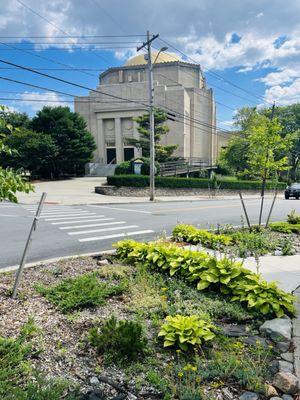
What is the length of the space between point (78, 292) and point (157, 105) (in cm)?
4408

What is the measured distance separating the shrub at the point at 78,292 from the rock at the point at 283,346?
2052 millimetres

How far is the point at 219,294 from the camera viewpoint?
163 inches

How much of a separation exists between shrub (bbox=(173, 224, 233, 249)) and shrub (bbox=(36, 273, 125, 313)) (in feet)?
10.8

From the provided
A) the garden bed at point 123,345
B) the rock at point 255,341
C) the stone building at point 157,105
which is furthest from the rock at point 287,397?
the stone building at point 157,105

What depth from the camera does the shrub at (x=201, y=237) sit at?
277 inches

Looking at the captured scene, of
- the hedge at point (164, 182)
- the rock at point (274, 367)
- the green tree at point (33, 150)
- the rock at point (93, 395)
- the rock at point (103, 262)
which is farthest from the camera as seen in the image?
the green tree at point (33, 150)

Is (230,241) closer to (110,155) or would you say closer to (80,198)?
(80,198)

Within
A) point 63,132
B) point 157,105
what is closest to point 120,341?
point 63,132

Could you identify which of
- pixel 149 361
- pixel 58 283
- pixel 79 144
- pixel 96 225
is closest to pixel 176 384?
pixel 149 361

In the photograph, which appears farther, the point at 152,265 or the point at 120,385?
the point at 152,265

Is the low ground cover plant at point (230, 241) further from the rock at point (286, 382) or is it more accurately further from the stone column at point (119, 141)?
the stone column at point (119, 141)

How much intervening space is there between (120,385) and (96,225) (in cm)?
839

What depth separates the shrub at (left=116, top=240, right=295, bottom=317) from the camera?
12.0 ft

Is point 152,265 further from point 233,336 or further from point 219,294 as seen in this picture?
point 233,336
